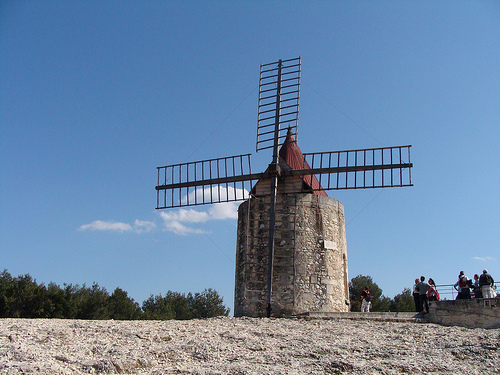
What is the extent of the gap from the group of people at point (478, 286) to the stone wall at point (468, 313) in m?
0.81

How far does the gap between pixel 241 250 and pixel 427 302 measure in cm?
449

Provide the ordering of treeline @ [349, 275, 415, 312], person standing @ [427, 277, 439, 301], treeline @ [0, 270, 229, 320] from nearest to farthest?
person standing @ [427, 277, 439, 301]
treeline @ [0, 270, 229, 320]
treeline @ [349, 275, 415, 312]

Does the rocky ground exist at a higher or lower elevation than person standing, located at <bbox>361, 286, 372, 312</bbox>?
lower

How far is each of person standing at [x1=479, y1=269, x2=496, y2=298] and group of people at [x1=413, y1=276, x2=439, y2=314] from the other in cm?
102

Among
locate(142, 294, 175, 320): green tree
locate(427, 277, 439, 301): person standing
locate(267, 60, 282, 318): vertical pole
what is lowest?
locate(142, 294, 175, 320): green tree

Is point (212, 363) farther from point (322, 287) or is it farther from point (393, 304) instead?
point (393, 304)

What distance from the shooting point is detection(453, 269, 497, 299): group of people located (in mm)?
9617

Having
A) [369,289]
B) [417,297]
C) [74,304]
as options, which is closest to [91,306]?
[74,304]

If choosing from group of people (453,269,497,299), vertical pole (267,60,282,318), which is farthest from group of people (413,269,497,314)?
vertical pole (267,60,282,318)

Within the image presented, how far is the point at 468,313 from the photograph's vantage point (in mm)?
8930

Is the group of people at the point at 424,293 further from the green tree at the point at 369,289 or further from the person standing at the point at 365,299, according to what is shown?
the green tree at the point at 369,289

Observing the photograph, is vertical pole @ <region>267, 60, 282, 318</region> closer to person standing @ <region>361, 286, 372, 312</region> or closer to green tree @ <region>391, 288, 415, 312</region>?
person standing @ <region>361, 286, 372, 312</region>

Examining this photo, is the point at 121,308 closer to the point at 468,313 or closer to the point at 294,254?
the point at 294,254

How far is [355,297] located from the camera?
87.4ft
